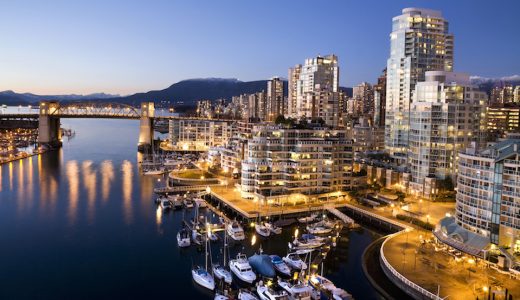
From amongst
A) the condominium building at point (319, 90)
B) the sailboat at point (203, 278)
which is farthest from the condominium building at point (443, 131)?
the condominium building at point (319, 90)

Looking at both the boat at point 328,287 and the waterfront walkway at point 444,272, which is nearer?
the waterfront walkway at point 444,272

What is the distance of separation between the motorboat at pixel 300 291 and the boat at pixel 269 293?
0.97 feet

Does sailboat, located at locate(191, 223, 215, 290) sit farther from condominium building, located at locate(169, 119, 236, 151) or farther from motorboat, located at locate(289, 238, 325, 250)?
Answer: condominium building, located at locate(169, 119, 236, 151)

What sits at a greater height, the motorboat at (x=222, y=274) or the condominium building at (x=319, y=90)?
the condominium building at (x=319, y=90)

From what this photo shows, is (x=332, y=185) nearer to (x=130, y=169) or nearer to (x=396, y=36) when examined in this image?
(x=396, y=36)

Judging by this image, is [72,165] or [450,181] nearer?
[450,181]

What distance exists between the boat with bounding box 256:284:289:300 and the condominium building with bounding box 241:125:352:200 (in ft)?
54.8

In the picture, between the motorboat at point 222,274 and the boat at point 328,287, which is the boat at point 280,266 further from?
the motorboat at point 222,274

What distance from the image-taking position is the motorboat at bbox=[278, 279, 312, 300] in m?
22.7

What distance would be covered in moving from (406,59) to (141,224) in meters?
43.9

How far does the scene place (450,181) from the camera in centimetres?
4406

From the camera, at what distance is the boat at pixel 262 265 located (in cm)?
2609

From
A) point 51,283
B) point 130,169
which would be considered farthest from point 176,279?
point 130,169

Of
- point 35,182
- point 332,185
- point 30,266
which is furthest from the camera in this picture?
point 35,182
